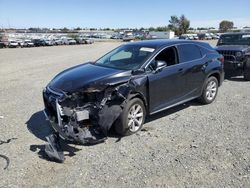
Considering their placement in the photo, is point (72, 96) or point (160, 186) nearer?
point (160, 186)

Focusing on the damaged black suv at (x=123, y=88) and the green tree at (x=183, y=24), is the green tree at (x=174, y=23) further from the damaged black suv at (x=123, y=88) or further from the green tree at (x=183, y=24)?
the damaged black suv at (x=123, y=88)

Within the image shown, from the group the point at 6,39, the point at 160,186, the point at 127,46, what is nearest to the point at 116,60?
the point at 127,46

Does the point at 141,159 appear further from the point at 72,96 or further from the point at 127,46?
the point at 127,46

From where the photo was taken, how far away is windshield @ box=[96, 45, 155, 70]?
5.54 m

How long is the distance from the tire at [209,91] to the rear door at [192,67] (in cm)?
27

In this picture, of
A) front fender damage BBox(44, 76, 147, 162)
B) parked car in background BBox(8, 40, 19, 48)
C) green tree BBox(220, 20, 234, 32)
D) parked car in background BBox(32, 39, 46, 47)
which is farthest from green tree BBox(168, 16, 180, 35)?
front fender damage BBox(44, 76, 147, 162)

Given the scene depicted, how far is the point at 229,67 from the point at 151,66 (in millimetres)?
6225

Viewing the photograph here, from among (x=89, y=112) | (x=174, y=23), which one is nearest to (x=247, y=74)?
(x=89, y=112)

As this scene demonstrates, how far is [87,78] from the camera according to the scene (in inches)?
198

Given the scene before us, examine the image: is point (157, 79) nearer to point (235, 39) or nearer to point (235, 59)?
point (235, 59)

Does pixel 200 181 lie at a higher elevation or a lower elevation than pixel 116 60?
lower

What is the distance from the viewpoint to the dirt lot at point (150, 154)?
3762 millimetres

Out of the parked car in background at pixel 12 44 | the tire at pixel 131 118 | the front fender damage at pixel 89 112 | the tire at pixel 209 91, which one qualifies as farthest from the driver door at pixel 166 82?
the parked car in background at pixel 12 44

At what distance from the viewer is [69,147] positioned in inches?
188
